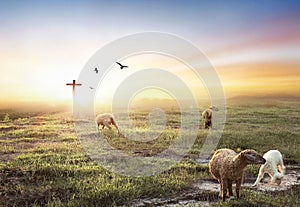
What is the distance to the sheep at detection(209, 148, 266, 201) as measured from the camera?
22.9 feet

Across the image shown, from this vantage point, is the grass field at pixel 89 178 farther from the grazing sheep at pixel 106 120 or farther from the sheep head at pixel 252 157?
the grazing sheep at pixel 106 120

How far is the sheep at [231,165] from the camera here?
6965 millimetres

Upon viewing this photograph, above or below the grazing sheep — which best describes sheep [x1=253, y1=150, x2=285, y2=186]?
below

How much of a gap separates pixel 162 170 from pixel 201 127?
11067 mm

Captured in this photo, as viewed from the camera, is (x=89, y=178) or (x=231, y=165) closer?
(x=231, y=165)

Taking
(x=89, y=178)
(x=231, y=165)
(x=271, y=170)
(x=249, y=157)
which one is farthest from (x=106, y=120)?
(x=249, y=157)

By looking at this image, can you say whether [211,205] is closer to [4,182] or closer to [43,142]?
[4,182]

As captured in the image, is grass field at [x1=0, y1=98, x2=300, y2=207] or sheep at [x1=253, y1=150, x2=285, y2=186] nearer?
grass field at [x1=0, y1=98, x2=300, y2=207]

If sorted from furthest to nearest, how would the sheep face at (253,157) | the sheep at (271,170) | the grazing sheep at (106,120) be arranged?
the grazing sheep at (106,120) < the sheep at (271,170) < the sheep face at (253,157)

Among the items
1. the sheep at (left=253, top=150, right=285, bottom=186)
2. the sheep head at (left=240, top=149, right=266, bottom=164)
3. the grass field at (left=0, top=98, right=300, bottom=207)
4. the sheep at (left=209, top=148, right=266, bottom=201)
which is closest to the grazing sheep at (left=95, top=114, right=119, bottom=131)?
the grass field at (left=0, top=98, right=300, bottom=207)

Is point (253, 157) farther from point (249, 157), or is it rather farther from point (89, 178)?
point (89, 178)

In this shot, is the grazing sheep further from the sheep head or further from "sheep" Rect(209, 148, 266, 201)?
the sheep head

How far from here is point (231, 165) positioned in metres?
7.23

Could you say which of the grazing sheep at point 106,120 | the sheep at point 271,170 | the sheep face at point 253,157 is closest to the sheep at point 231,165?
the sheep face at point 253,157
